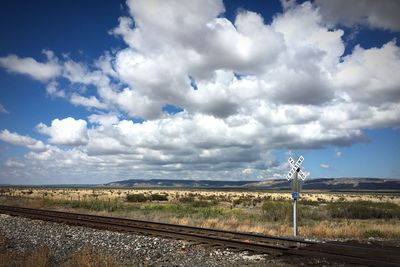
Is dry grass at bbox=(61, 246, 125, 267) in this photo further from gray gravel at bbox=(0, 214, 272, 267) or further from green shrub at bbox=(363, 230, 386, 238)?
green shrub at bbox=(363, 230, 386, 238)

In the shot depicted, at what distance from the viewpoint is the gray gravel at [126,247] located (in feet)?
41.6

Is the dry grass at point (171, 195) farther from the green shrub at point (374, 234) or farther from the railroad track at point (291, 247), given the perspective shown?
the green shrub at point (374, 234)

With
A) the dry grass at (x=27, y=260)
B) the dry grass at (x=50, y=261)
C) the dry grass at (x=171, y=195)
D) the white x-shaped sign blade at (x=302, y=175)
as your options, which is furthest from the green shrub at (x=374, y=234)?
the dry grass at (x=171, y=195)

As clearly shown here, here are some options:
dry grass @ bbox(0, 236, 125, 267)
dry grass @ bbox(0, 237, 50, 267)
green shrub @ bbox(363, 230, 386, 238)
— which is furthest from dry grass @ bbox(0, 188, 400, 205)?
dry grass @ bbox(0, 236, 125, 267)

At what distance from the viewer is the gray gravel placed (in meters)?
12.7

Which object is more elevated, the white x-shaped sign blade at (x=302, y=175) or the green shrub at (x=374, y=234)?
the white x-shaped sign blade at (x=302, y=175)

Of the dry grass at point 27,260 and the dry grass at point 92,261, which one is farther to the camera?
the dry grass at point 27,260

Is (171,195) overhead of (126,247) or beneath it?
beneath

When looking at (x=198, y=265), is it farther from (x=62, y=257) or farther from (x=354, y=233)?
(x=354, y=233)

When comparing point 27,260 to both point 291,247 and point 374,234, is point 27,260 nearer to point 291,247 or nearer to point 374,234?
point 291,247

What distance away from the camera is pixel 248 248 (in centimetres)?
1434

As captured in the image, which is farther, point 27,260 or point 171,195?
point 171,195

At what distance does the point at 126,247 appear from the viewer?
15.1 meters

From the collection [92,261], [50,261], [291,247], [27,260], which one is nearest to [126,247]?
[50,261]
